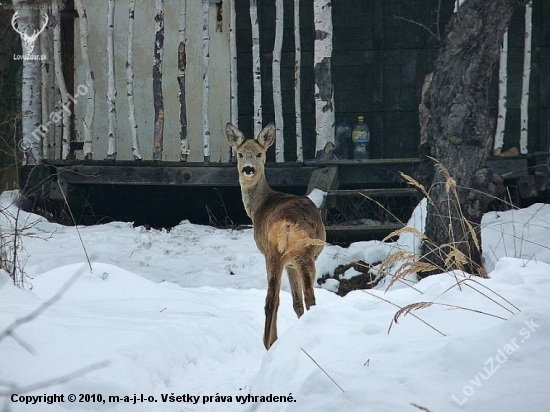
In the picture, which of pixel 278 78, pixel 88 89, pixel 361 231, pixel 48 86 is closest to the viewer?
pixel 361 231

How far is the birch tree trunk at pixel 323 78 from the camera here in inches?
474

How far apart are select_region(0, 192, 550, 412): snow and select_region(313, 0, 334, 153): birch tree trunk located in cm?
399

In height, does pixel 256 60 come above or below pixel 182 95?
above

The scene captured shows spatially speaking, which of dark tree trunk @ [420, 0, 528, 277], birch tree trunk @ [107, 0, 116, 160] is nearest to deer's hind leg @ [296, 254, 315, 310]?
dark tree trunk @ [420, 0, 528, 277]

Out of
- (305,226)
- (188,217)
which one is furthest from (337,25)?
(305,226)

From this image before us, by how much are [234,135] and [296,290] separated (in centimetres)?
235

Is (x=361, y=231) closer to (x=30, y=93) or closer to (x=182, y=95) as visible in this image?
(x=182, y=95)

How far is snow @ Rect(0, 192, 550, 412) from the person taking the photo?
337 cm

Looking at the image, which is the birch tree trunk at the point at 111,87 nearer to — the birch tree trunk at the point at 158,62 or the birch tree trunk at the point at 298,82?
the birch tree trunk at the point at 158,62

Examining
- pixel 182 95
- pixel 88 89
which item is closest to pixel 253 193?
pixel 182 95

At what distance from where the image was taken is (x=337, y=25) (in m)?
14.7

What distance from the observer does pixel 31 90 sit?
1377cm

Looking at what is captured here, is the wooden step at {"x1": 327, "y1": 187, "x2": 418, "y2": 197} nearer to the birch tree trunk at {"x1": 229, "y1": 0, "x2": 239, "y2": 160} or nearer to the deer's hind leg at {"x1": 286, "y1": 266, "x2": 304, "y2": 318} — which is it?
the birch tree trunk at {"x1": 229, "y1": 0, "x2": 239, "y2": 160}

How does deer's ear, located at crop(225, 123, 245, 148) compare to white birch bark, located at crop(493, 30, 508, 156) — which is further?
white birch bark, located at crop(493, 30, 508, 156)
